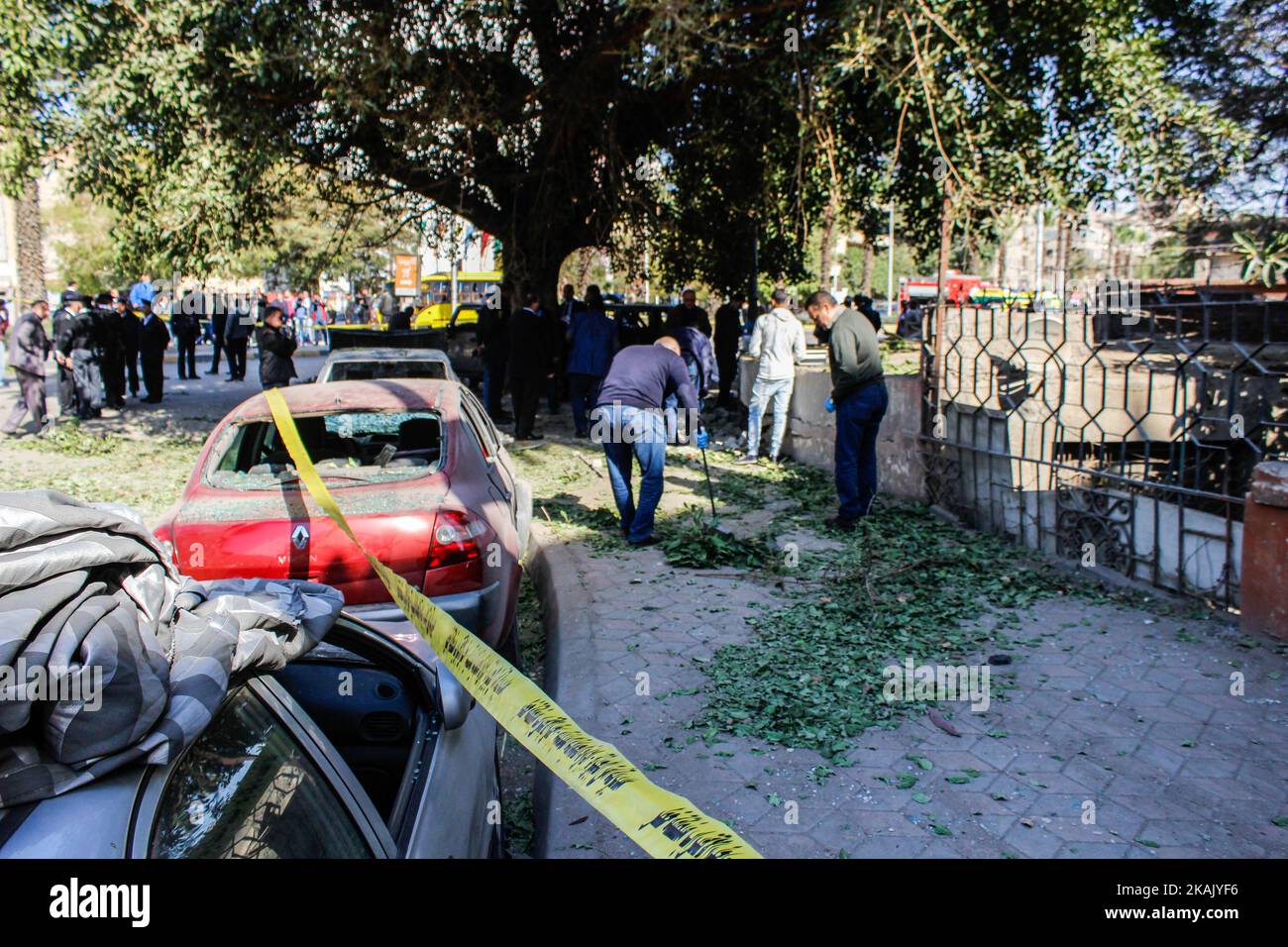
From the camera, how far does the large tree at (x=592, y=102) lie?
33.0 ft

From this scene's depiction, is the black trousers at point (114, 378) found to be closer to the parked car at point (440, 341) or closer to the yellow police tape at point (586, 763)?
the parked car at point (440, 341)

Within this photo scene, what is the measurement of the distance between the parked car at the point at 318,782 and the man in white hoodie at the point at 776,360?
25.4ft

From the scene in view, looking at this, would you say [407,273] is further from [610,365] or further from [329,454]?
[329,454]

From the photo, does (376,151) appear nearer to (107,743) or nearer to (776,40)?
(776,40)

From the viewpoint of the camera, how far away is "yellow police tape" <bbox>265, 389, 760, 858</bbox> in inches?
82.8

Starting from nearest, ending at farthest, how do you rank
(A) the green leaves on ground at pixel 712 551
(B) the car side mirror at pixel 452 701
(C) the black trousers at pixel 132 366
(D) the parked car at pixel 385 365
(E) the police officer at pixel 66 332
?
(B) the car side mirror at pixel 452 701, (A) the green leaves on ground at pixel 712 551, (D) the parked car at pixel 385 365, (E) the police officer at pixel 66 332, (C) the black trousers at pixel 132 366

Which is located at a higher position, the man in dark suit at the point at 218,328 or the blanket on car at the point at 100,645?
the man in dark suit at the point at 218,328

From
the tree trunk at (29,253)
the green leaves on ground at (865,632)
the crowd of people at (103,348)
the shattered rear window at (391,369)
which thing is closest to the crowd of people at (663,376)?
the green leaves on ground at (865,632)

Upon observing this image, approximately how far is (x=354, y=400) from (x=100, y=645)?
430cm

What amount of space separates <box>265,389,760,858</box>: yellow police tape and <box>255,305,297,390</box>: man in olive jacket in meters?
10.1

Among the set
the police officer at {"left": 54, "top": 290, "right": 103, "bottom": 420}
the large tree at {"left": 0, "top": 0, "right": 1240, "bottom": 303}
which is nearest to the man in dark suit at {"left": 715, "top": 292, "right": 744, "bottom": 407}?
the large tree at {"left": 0, "top": 0, "right": 1240, "bottom": 303}

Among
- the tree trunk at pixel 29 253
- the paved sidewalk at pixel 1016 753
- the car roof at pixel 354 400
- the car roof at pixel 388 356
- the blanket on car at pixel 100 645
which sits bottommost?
the paved sidewalk at pixel 1016 753

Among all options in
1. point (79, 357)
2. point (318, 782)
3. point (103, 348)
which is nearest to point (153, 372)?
point (103, 348)

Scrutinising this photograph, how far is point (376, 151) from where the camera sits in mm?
13969
